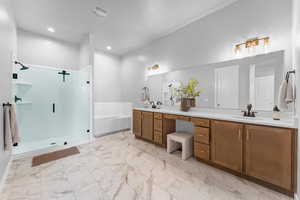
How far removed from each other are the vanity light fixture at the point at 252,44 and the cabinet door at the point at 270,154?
131cm

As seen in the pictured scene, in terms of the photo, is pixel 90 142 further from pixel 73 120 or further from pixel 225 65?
pixel 225 65

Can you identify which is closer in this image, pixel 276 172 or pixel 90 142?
pixel 276 172

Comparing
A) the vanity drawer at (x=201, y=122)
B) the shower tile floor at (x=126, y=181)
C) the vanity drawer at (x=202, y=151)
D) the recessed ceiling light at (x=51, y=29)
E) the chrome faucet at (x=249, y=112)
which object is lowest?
the shower tile floor at (x=126, y=181)

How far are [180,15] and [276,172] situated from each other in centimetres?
294

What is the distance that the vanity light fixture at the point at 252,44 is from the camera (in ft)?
6.48

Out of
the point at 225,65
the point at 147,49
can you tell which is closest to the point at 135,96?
the point at 147,49

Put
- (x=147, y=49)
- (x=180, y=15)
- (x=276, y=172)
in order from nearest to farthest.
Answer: (x=276, y=172) < (x=180, y=15) < (x=147, y=49)

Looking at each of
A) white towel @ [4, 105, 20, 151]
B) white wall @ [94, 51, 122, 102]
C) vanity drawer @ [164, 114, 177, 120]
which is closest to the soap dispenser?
vanity drawer @ [164, 114, 177, 120]

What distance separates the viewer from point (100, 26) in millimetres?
3057

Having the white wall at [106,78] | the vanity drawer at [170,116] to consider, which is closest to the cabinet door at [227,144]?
the vanity drawer at [170,116]

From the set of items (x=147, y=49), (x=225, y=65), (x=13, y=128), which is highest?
(x=147, y=49)

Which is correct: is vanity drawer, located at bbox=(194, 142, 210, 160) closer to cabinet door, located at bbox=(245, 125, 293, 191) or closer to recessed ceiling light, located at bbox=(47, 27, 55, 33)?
cabinet door, located at bbox=(245, 125, 293, 191)

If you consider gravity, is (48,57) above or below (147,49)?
below

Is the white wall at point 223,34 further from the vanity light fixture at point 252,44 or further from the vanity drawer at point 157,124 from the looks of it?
the vanity drawer at point 157,124
